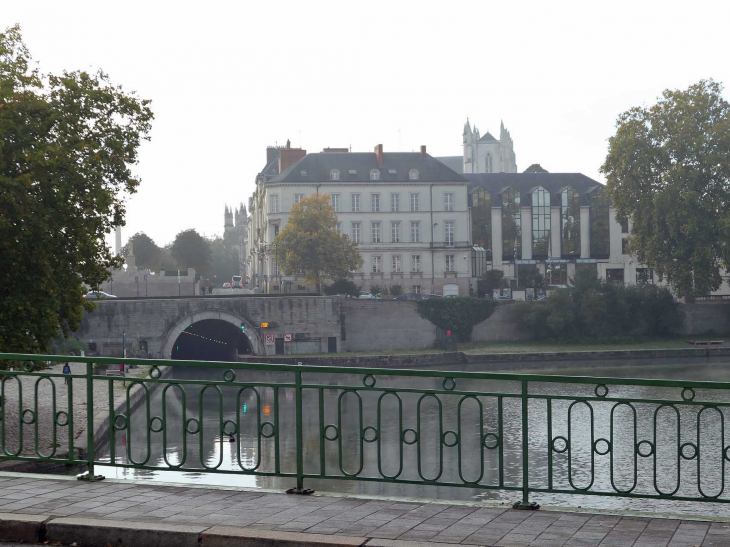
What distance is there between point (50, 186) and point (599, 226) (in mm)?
61905

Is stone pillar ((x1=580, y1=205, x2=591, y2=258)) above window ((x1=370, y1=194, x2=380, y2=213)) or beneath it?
beneath

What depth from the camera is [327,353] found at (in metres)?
52.2

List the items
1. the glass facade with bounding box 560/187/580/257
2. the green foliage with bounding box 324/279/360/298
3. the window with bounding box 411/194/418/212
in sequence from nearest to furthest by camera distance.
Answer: the green foliage with bounding box 324/279/360/298, the window with bounding box 411/194/418/212, the glass facade with bounding box 560/187/580/257

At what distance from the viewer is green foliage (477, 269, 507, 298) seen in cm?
6927

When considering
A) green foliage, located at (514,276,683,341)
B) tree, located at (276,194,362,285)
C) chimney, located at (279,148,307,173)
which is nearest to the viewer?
green foliage, located at (514,276,683,341)

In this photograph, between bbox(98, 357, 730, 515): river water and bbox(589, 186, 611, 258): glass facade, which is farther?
bbox(589, 186, 611, 258): glass facade

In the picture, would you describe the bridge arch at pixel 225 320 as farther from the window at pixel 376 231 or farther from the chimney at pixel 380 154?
the chimney at pixel 380 154

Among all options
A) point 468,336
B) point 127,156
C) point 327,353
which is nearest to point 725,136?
point 468,336

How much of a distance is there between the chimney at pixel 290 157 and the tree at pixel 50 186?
49365 mm

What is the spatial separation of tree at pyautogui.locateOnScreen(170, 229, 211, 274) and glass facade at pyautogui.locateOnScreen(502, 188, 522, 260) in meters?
31.1

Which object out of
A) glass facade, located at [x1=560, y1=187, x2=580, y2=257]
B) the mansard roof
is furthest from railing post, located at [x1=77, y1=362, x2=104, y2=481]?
glass facade, located at [x1=560, y1=187, x2=580, y2=257]

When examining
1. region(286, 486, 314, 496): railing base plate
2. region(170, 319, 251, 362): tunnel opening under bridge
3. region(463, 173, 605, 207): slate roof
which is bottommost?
region(170, 319, 251, 362): tunnel opening under bridge

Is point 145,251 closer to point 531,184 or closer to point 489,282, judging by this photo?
point 489,282

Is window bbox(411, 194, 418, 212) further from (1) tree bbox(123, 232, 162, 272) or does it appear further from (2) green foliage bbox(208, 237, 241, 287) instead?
(2) green foliage bbox(208, 237, 241, 287)
